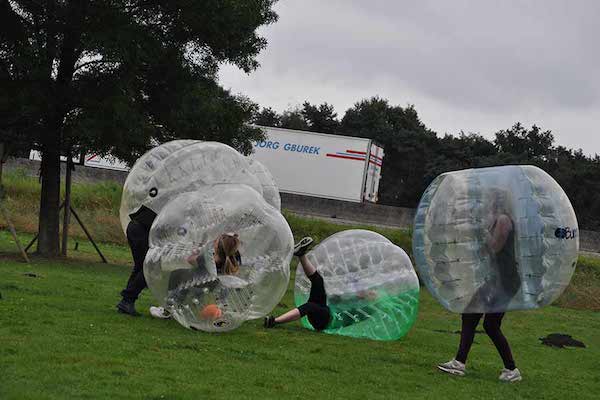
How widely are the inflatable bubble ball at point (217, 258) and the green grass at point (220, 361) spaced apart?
361 mm

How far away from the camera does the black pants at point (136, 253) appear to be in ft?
39.4

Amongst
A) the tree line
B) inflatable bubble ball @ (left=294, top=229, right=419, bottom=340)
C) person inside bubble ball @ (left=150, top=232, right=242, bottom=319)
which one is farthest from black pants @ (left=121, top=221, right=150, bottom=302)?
the tree line

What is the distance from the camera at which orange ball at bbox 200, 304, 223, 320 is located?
1075cm

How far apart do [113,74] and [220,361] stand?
1226 cm

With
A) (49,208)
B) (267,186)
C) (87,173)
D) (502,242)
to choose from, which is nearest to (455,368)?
(502,242)

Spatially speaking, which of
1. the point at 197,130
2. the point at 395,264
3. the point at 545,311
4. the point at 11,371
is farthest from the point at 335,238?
the point at 545,311

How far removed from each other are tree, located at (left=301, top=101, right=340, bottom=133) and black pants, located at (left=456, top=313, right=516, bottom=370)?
74083 mm

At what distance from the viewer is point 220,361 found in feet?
29.9

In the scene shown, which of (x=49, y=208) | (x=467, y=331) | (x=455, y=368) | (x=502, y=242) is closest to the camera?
(x=502, y=242)

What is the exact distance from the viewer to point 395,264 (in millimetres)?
12969

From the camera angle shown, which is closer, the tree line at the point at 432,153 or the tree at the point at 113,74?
the tree at the point at 113,74

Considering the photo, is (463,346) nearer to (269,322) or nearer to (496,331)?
(496,331)

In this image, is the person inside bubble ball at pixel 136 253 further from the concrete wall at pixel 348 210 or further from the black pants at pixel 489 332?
the concrete wall at pixel 348 210

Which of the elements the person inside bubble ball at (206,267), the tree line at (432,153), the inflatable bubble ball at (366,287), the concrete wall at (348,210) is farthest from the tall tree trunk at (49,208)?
the tree line at (432,153)
